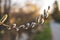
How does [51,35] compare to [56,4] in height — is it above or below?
below

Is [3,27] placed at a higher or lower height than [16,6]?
→ lower

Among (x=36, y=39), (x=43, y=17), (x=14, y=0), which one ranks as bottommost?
(x=36, y=39)

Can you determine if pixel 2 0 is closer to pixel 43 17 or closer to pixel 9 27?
pixel 9 27

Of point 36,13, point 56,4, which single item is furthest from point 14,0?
point 56,4

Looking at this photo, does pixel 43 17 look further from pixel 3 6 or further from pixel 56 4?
pixel 3 6

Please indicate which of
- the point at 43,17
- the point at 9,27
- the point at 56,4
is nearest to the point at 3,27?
the point at 9,27

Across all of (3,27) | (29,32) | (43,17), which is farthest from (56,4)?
(3,27)
